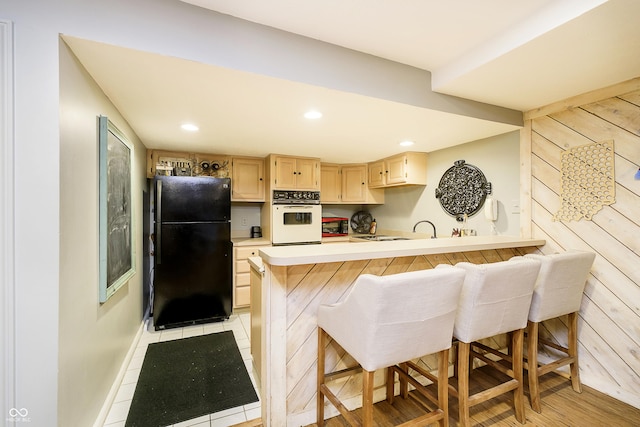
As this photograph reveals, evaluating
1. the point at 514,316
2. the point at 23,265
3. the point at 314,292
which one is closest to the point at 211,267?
the point at 314,292

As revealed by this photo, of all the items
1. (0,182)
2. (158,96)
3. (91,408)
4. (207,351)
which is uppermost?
(158,96)

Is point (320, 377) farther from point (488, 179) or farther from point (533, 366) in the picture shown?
point (488, 179)

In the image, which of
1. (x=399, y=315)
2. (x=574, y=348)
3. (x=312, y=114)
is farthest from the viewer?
(x=312, y=114)

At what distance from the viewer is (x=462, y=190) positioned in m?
3.09

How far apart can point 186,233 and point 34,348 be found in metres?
1.96

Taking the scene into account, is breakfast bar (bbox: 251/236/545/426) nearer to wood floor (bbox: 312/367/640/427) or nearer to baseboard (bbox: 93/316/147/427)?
wood floor (bbox: 312/367/640/427)

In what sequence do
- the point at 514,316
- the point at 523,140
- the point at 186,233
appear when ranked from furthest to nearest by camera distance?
the point at 186,233, the point at 523,140, the point at 514,316

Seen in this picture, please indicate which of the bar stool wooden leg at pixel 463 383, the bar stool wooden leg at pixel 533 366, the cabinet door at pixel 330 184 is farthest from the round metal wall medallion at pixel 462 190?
the bar stool wooden leg at pixel 463 383

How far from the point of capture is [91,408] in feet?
4.99

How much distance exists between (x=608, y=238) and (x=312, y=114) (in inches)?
92.7

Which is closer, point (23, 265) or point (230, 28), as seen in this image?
point (23, 265)

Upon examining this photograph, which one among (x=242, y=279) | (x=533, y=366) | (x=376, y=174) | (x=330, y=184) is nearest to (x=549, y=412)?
(x=533, y=366)

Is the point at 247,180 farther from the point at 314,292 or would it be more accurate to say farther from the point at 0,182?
the point at 0,182

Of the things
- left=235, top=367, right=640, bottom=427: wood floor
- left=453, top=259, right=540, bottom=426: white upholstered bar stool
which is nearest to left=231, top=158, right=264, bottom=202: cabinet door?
left=235, top=367, right=640, bottom=427: wood floor
